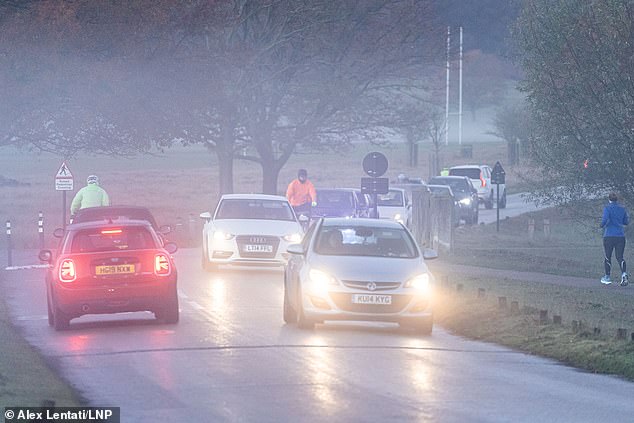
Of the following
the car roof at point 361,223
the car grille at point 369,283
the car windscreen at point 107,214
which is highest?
the car windscreen at point 107,214

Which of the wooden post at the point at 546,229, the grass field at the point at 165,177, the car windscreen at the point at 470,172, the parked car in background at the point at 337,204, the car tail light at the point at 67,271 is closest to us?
the car tail light at the point at 67,271

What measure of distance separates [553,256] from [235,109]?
15.3 meters

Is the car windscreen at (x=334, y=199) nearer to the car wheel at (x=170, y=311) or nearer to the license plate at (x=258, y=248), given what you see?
the license plate at (x=258, y=248)

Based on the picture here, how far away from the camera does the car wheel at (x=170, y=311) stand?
18469mm

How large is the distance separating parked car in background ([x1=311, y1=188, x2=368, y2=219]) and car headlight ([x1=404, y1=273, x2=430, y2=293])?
21005 mm

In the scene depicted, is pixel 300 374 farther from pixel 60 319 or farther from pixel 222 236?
pixel 222 236

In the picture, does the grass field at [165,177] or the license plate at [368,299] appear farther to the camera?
the grass field at [165,177]

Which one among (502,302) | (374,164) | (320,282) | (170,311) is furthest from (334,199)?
(320,282)

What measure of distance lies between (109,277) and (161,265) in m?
0.71

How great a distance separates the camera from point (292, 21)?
5044 centimetres

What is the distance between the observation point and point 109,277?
18109 mm

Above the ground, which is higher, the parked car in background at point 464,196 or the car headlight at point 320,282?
the parked car in background at point 464,196

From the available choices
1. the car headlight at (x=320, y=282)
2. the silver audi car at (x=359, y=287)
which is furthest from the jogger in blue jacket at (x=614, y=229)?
the car headlight at (x=320, y=282)

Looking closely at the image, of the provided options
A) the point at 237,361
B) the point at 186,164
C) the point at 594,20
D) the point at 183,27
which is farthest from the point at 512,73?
the point at 237,361
